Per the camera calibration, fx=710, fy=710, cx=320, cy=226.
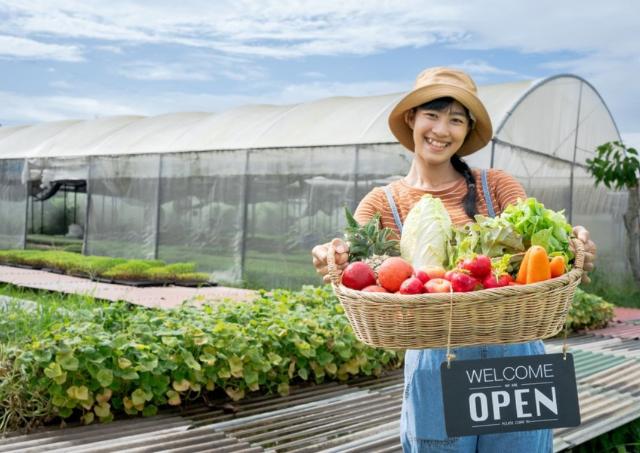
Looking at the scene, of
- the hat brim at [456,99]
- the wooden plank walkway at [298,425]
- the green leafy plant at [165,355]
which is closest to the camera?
the hat brim at [456,99]

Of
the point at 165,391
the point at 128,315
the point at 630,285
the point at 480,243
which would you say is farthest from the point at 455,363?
the point at 630,285

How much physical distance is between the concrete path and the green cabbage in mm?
5228

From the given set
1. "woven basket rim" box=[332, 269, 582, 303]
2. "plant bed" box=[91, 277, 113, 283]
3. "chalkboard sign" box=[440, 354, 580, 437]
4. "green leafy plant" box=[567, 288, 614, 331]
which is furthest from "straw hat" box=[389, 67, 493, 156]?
"plant bed" box=[91, 277, 113, 283]

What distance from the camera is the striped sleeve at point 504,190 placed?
2141mm

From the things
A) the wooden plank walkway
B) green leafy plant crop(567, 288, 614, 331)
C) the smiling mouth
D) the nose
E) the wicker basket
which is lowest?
the wooden plank walkway

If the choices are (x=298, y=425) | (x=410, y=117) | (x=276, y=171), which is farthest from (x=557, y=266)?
(x=276, y=171)

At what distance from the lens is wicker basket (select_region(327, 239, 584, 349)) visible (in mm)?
1691

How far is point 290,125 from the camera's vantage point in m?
10.8

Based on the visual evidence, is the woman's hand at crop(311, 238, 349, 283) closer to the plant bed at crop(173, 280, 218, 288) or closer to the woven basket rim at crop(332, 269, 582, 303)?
the woven basket rim at crop(332, 269, 582, 303)

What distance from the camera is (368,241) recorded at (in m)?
2.01

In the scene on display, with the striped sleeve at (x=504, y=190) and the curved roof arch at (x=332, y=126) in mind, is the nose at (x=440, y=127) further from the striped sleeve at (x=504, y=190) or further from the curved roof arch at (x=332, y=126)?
the curved roof arch at (x=332, y=126)

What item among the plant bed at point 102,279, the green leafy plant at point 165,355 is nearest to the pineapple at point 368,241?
the green leafy plant at point 165,355

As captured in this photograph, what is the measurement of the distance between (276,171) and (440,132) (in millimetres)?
8175

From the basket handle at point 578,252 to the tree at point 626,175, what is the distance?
30.2ft
